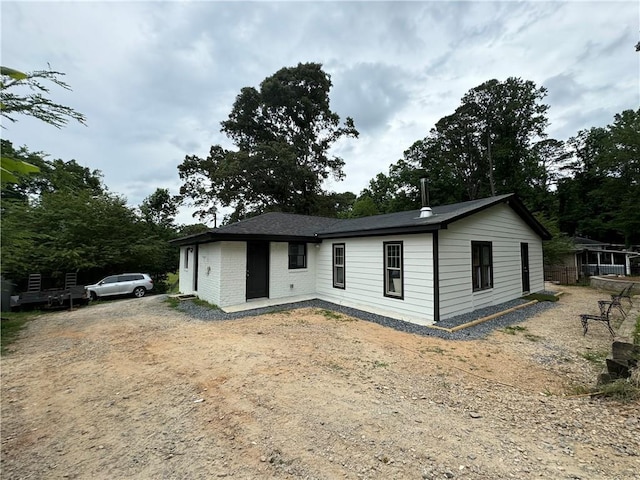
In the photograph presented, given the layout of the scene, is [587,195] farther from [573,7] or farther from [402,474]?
[402,474]

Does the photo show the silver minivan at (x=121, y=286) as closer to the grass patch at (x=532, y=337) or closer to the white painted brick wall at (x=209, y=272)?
the white painted brick wall at (x=209, y=272)

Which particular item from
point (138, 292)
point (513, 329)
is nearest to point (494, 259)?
point (513, 329)

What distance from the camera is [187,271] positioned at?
1208 centimetres

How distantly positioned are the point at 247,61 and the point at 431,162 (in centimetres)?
2356

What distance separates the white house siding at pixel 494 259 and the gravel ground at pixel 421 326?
11.6 inches

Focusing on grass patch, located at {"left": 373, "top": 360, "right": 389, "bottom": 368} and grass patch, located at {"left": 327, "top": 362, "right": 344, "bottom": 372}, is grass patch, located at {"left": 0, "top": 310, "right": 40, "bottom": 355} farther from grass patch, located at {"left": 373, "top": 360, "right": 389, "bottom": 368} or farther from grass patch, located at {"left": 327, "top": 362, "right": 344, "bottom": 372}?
grass patch, located at {"left": 373, "top": 360, "right": 389, "bottom": 368}

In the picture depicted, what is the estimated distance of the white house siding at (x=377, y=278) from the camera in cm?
710

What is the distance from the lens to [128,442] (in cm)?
268

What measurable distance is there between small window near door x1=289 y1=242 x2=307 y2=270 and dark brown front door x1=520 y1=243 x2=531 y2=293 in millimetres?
8145

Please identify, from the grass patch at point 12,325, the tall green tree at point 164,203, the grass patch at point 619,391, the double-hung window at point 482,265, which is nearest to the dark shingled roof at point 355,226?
the double-hung window at point 482,265

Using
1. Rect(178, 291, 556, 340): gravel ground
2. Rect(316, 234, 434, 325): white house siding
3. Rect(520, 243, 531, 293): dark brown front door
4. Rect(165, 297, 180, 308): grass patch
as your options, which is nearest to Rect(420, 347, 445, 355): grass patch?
Rect(178, 291, 556, 340): gravel ground

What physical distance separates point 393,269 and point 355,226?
2724mm

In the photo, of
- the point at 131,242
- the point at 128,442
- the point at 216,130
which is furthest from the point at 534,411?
the point at 216,130

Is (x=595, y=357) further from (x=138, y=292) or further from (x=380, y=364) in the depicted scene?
(x=138, y=292)
